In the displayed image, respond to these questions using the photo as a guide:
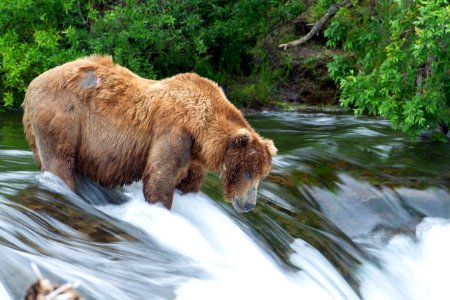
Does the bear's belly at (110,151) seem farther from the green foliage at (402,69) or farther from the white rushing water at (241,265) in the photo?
the green foliage at (402,69)

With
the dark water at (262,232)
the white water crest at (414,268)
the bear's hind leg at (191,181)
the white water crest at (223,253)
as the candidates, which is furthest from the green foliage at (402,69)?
the bear's hind leg at (191,181)

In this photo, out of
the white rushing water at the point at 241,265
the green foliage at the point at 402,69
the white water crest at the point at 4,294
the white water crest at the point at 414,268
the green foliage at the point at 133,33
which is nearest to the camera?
the white water crest at the point at 4,294

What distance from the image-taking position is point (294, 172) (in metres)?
8.58

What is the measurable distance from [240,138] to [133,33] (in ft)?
22.3

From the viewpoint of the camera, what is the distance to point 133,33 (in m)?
12.2

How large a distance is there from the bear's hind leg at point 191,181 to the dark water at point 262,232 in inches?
3.8

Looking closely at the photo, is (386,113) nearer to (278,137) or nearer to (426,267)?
(278,137)

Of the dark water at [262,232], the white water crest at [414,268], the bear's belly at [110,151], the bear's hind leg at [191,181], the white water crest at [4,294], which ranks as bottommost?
the white water crest at [414,268]

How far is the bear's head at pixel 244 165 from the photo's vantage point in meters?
5.77

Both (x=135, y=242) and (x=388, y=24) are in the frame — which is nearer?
(x=135, y=242)

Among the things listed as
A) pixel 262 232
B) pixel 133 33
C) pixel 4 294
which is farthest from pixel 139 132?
pixel 133 33

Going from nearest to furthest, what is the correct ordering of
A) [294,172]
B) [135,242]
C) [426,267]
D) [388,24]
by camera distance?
[135,242], [426,267], [294,172], [388,24]

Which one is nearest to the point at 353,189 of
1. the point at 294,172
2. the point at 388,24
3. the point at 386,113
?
the point at 294,172

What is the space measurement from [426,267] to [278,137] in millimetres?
3847
